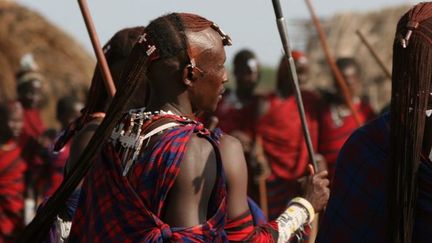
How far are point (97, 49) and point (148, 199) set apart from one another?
1.19 metres

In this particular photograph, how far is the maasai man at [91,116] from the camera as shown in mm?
4961

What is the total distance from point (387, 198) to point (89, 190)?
1.12 meters

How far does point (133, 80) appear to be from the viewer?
4.27m

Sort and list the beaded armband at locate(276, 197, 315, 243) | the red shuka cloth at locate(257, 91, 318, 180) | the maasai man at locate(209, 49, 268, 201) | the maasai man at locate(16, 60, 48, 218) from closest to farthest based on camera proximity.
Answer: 1. the beaded armband at locate(276, 197, 315, 243)
2. the maasai man at locate(16, 60, 48, 218)
3. the red shuka cloth at locate(257, 91, 318, 180)
4. the maasai man at locate(209, 49, 268, 201)

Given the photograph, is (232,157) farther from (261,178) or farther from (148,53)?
(261,178)

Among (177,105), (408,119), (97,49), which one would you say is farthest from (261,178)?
(408,119)

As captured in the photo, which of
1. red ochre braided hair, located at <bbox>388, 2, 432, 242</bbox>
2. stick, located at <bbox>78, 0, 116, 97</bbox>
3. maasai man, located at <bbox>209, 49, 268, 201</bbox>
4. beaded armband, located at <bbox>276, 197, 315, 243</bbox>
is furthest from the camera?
maasai man, located at <bbox>209, 49, 268, 201</bbox>

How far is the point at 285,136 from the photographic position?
432 inches

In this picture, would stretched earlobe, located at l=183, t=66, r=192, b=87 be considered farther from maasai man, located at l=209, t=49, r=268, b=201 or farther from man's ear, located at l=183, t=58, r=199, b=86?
maasai man, located at l=209, t=49, r=268, b=201

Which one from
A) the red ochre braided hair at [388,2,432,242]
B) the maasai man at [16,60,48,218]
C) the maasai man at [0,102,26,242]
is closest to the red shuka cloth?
the maasai man at [16,60,48,218]

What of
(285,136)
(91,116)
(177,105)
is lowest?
(285,136)

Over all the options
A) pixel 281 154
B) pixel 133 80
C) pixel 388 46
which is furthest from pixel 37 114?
pixel 388 46

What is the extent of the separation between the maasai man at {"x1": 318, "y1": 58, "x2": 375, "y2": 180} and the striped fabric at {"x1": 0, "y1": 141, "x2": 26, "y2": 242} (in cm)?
280

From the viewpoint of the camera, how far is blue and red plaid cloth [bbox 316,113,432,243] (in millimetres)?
3846
